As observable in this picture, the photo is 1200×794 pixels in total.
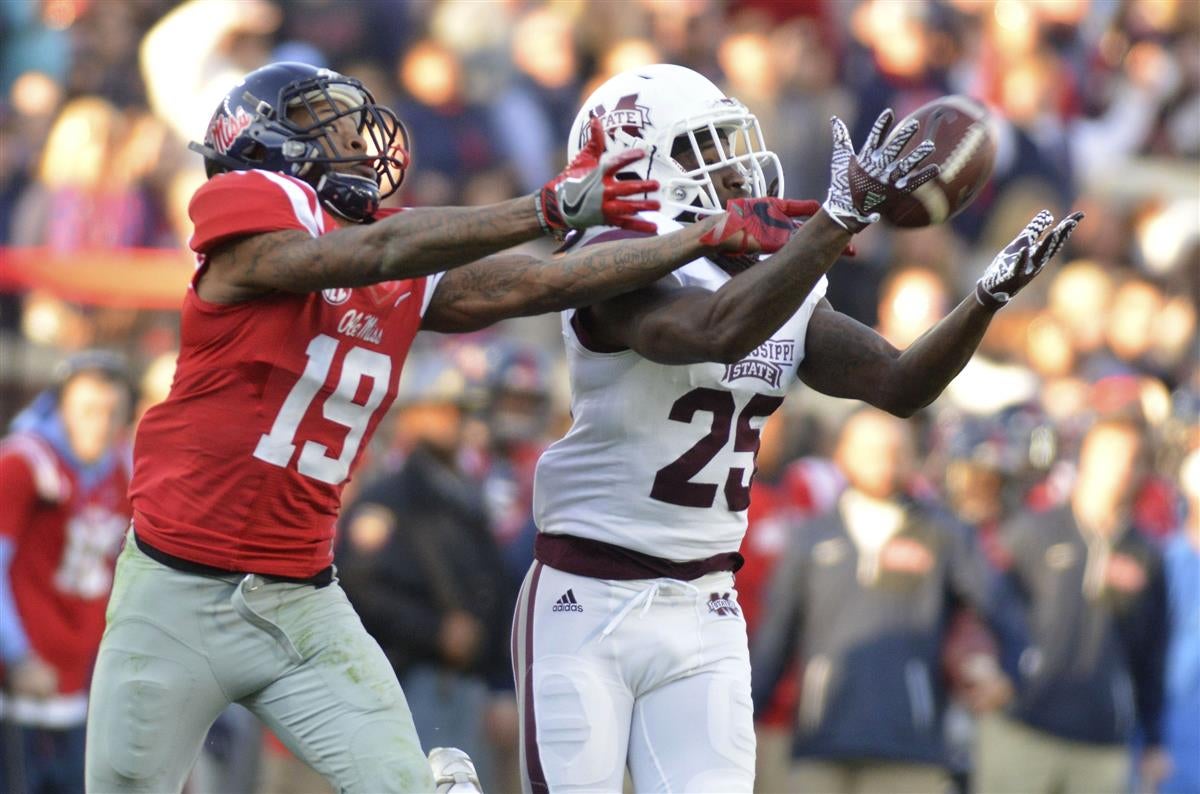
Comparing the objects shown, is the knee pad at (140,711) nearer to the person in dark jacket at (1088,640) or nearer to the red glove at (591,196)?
the red glove at (591,196)

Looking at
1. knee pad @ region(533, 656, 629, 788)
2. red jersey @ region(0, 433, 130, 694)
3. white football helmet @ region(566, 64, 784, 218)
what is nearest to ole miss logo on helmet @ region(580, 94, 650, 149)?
white football helmet @ region(566, 64, 784, 218)

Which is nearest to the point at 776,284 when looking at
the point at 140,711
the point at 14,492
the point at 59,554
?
the point at 140,711

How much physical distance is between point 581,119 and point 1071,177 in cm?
742

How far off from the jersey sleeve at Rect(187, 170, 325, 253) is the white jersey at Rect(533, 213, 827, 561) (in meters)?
0.65

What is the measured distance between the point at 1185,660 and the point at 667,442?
3.95 metres

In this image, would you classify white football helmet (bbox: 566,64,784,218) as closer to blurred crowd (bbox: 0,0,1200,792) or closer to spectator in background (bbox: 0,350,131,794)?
blurred crowd (bbox: 0,0,1200,792)

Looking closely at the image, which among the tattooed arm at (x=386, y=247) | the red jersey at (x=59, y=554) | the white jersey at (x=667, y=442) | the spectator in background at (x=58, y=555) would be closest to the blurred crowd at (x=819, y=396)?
the spectator in background at (x=58, y=555)

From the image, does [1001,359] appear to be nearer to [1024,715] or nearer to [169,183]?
[1024,715]

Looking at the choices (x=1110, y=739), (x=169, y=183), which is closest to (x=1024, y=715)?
(x=1110, y=739)

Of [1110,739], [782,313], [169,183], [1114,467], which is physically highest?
[782,313]

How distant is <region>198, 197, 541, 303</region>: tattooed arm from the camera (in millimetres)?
4059

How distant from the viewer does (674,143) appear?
4590mm

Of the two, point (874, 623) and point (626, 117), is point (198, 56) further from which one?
point (626, 117)

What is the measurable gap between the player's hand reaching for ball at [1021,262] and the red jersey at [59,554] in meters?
3.77
